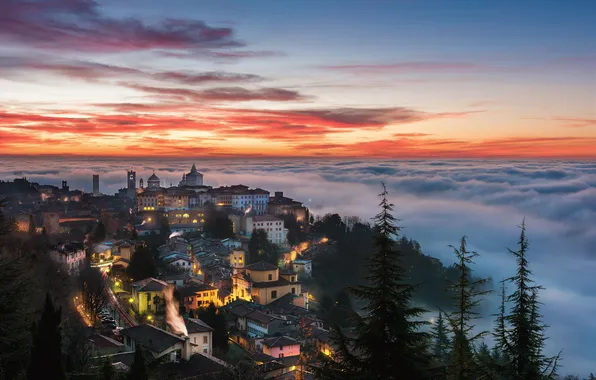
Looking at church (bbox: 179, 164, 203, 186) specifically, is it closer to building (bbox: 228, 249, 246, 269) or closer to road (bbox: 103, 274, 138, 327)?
building (bbox: 228, 249, 246, 269)

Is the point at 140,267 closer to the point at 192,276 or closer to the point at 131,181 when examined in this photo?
the point at 192,276

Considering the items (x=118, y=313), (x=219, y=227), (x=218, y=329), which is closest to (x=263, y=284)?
(x=218, y=329)

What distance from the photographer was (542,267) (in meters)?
58.2

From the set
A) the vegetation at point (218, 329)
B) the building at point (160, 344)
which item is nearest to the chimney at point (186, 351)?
the building at point (160, 344)

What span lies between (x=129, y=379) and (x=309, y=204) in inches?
2612

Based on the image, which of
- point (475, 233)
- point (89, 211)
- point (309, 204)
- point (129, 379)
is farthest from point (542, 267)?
point (129, 379)

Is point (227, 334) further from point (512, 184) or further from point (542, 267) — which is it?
point (512, 184)

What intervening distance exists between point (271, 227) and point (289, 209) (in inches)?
297

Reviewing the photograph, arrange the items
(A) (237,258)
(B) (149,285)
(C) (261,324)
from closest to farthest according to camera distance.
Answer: (C) (261,324) < (B) (149,285) < (A) (237,258)

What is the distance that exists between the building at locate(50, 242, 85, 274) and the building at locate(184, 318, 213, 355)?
932 centimetres

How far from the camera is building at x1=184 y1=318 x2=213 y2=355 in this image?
18.4 meters

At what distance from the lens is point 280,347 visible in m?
19.6

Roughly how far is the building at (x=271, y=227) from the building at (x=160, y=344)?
24342 millimetres

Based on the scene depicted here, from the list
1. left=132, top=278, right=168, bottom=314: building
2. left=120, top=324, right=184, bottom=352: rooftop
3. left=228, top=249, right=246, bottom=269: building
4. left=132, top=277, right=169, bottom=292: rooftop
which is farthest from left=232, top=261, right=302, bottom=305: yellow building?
left=120, top=324, right=184, bottom=352: rooftop
